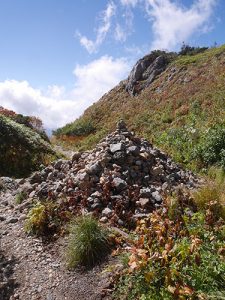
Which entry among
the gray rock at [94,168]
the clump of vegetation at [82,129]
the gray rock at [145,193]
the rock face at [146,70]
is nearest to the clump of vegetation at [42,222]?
the gray rock at [94,168]

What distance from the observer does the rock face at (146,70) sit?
1483 inches

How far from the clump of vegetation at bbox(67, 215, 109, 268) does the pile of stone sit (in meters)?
1.00

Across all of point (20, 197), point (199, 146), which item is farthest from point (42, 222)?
point (199, 146)

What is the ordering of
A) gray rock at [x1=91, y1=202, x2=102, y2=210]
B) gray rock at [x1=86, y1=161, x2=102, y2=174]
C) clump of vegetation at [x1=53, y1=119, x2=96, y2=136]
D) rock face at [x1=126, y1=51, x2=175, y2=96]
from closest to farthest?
1. gray rock at [x1=91, y1=202, x2=102, y2=210]
2. gray rock at [x1=86, y1=161, x2=102, y2=174]
3. clump of vegetation at [x1=53, y1=119, x2=96, y2=136]
4. rock face at [x1=126, y1=51, x2=175, y2=96]

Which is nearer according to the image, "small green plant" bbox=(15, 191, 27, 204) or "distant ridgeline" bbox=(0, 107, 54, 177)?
"small green plant" bbox=(15, 191, 27, 204)

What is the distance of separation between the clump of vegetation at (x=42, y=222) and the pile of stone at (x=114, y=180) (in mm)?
534

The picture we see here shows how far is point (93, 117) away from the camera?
35312mm

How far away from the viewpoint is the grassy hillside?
573 inches

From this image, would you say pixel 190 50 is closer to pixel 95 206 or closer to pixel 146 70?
pixel 146 70

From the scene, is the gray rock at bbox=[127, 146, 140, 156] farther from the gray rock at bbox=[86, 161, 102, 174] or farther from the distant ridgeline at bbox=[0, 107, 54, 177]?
the distant ridgeline at bbox=[0, 107, 54, 177]

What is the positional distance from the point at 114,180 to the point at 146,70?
33.3 metres

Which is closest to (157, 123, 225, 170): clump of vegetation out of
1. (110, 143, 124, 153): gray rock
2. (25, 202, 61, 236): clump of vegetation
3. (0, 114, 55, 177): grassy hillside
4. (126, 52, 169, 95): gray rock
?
(110, 143, 124, 153): gray rock

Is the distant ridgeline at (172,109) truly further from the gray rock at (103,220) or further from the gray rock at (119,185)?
the gray rock at (103,220)

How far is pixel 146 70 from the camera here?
4003 centimetres
